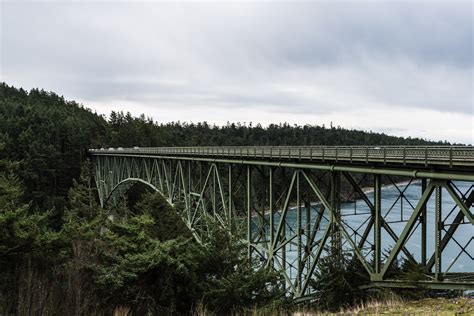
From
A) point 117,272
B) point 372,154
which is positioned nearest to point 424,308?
point 372,154

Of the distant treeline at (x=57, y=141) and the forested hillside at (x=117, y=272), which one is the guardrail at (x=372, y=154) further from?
the distant treeline at (x=57, y=141)

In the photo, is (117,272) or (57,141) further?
(57,141)

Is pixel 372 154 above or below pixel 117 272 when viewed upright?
above

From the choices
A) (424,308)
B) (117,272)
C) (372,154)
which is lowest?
(117,272)

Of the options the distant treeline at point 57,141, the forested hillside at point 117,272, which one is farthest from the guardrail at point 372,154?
the distant treeline at point 57,141

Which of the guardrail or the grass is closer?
the grass

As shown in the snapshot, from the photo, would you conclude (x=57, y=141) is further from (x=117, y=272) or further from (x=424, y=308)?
(x=424, y=308)

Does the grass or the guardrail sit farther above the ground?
the guardrail

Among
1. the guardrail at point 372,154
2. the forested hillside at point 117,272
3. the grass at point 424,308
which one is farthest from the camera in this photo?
the forested hillside at point 117,272

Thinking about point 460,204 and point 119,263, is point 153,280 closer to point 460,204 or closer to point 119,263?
point 119,263

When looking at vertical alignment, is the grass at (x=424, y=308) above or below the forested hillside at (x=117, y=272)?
above

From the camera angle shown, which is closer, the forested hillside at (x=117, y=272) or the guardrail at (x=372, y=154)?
the guardrail at (x=372, y=154)

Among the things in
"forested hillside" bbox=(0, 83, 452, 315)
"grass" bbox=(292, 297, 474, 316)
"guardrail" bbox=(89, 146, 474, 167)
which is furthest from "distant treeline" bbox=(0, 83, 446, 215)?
"grass" bbox=(292, 297, 474, 316)

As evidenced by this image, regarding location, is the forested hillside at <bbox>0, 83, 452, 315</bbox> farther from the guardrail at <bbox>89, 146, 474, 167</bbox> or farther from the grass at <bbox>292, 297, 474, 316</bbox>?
the guardrail at <bbox>89, 146, 474, 167</bbox>
